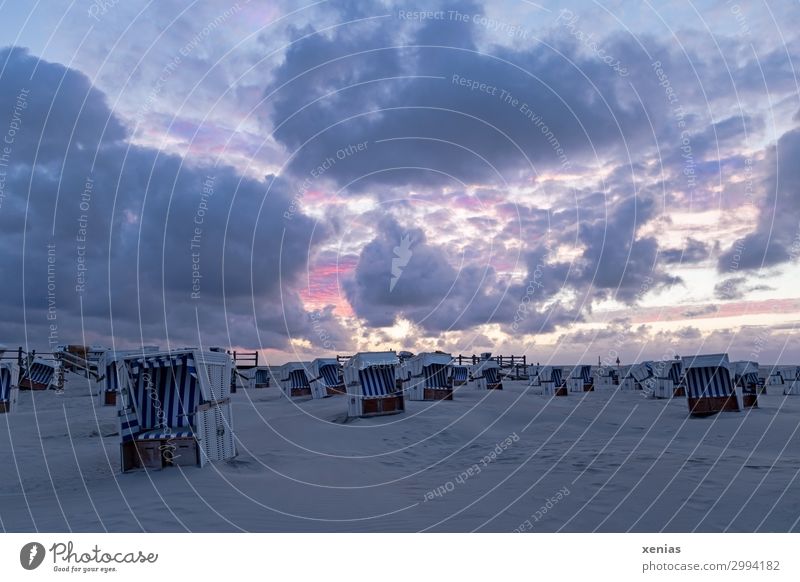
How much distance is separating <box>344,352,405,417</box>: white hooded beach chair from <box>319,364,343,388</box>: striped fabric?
12.4 metres

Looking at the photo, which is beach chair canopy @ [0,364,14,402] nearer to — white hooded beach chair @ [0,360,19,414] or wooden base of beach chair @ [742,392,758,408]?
white hooded beach chair @ [0,360,19,414]

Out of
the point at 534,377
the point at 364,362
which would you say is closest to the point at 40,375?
the point at 364,362

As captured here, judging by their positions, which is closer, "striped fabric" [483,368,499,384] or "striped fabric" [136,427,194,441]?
"striped fabric" [136,427,194,441]

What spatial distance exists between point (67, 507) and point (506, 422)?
1569 cm

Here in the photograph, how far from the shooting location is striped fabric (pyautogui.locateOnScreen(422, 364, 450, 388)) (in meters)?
28.9

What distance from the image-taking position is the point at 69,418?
23.5 m

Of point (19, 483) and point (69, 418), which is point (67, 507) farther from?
point (69, 418)

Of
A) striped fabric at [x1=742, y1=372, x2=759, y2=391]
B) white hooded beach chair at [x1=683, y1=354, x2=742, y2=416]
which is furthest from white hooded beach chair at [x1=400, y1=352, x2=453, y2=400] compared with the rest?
striped fabric at [x1=742, y1=372, x2=759, y2=391]

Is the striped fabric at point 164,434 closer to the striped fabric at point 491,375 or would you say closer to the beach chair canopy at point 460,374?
the striped fabric at point 491,375
